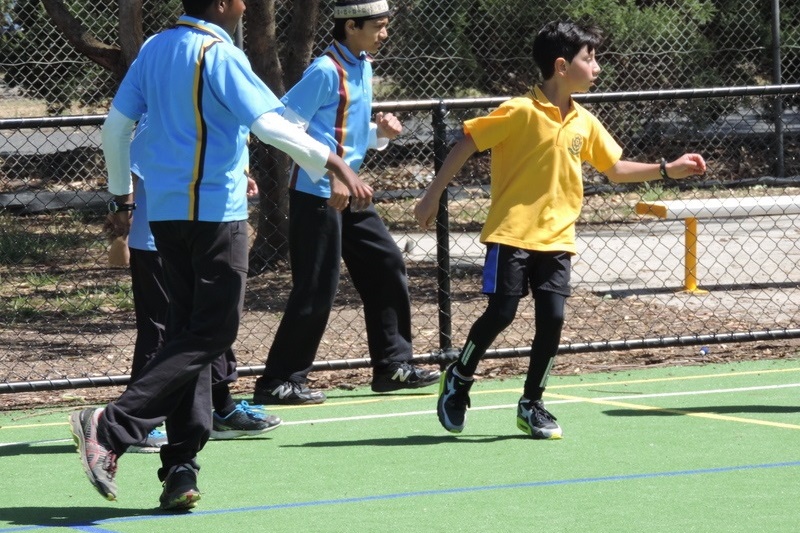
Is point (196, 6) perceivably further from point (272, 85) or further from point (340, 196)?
point (272, 85)

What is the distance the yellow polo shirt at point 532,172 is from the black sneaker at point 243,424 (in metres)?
1.27

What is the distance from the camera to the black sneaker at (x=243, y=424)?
242 inches

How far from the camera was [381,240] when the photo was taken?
6965mm

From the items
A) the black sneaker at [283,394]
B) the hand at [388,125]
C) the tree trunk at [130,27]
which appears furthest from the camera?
the tree trunk at [130,27]

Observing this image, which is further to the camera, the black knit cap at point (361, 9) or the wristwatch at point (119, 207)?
the black knit cap at point (361, 9)

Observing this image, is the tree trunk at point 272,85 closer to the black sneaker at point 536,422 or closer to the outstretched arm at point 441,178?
the outstretched arm at point 441,178

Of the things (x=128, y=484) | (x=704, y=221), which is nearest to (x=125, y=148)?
(x=128, y=484)

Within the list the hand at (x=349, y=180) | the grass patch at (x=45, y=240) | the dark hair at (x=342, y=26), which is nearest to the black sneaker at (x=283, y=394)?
the dark hair at (x=342, y=26)

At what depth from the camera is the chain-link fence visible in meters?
9.37

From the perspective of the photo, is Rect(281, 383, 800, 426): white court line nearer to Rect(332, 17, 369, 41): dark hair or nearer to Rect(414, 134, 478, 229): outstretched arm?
Rect(414, 134, 478, 229): outstretched arm

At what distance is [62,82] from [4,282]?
3089 mm

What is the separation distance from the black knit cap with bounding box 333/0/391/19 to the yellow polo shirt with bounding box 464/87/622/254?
3.26 ft

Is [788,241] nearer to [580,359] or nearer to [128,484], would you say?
[580,359]

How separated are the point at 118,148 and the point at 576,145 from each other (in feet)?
6.64
